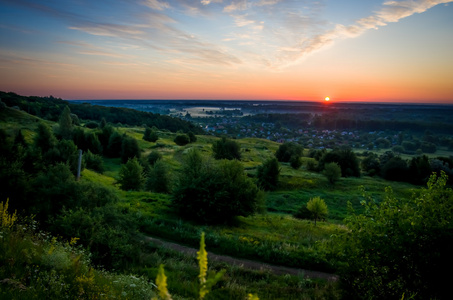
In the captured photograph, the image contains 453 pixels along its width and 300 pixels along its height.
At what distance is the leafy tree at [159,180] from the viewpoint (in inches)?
1513

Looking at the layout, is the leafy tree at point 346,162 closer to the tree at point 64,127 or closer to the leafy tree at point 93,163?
the leafy tree at point 93,163

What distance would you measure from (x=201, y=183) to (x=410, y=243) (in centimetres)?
1698

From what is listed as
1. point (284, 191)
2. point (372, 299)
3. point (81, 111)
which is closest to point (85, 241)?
point (372, 299)

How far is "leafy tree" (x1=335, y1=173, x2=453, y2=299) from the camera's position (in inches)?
364

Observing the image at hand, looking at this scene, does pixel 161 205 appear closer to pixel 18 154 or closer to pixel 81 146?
pixel 18 154

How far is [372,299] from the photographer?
10.0 m

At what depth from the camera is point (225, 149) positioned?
2906 inches

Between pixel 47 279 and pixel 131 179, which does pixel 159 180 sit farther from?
pixel 47 279

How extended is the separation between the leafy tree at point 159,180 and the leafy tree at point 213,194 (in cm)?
1321

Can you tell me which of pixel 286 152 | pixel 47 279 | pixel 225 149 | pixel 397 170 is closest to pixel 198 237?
pixel 47 279

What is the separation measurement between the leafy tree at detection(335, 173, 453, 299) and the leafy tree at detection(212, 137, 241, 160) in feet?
194

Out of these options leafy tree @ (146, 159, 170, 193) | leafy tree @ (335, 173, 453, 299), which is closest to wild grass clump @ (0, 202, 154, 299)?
leafy tree @ (335, 173, 453, 299)

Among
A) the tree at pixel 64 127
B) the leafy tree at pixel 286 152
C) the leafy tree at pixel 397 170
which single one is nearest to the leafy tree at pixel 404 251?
the leafy tree at pixel 397 170

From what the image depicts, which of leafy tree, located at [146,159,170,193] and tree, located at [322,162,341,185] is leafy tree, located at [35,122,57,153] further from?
tree, located at [322,162,341,185]
